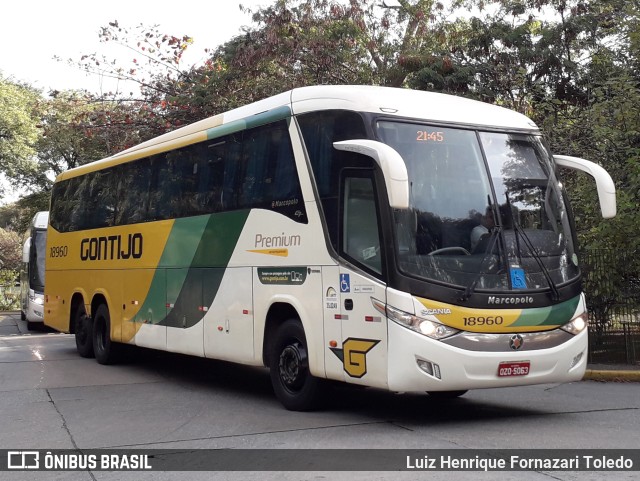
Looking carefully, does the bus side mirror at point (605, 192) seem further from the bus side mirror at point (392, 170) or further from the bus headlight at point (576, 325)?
the bus side mirror at point (392, 170)

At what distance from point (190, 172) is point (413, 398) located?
14.8ft

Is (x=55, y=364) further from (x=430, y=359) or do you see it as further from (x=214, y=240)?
(x=430, y=359)

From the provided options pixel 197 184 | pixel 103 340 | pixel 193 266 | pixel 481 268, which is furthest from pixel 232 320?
pixel 103 340

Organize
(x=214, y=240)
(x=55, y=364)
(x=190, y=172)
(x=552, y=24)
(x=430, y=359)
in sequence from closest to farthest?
(x=430, y=359) < (x=214, y=240) < (x=190, y=172) < (x=55, y=364) < (x=552, y=24)

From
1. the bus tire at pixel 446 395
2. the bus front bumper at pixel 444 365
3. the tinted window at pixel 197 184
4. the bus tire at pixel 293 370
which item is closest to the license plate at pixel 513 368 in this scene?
the bus front bumper at pixel 444 365

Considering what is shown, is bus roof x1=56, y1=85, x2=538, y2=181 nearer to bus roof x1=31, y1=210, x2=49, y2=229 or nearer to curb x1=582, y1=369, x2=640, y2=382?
curb x1=582, y1=369, x2=640, y2=382

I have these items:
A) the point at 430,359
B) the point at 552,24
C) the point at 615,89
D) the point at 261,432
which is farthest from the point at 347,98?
the point at 552,24

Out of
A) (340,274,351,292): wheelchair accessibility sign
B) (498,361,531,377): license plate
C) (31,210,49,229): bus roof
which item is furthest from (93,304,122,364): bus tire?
(31,210,49,229): bus roof

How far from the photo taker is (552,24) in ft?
65.0

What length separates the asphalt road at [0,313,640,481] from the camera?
7509 mm

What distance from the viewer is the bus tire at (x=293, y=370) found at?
30.5 feet

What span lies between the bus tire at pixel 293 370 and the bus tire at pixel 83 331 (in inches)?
287

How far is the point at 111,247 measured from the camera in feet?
49.4

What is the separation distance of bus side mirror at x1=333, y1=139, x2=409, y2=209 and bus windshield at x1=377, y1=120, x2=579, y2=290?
47 cm
